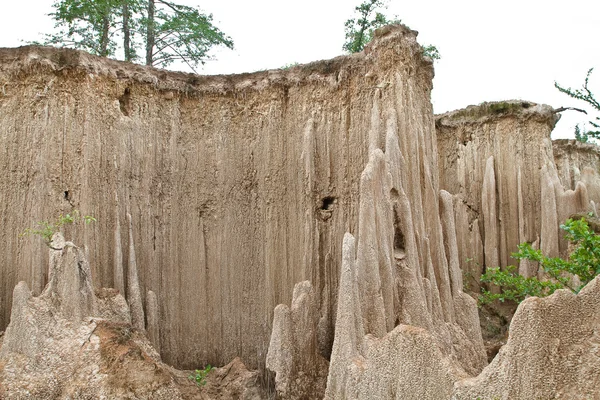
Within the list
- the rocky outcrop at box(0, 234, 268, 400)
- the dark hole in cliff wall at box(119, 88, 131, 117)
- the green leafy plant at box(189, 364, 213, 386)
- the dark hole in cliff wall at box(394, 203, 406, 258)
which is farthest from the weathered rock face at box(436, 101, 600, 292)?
the rocky outcrop at box(0, 234, 268, 400)

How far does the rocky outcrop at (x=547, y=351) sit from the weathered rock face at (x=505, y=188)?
1037 centimetres

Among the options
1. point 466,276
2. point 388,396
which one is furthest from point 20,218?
point 466,276

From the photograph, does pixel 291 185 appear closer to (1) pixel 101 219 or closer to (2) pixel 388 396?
(1) pixel 101 219

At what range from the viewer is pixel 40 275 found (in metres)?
13.4

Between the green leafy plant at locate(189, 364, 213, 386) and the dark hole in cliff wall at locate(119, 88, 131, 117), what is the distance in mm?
6040

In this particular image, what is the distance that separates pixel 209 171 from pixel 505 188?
31.1ft

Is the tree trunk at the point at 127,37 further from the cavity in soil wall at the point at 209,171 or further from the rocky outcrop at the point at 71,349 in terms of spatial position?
the rocky outcrop at the point at 71,349

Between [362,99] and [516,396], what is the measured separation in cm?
750

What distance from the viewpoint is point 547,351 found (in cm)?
902

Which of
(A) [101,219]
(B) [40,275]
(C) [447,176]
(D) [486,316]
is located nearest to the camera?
(B) [40,275]

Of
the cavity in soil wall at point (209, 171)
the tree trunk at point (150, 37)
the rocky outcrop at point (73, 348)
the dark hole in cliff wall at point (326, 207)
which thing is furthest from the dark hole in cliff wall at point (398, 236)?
the tree trunk at point (150, 37)

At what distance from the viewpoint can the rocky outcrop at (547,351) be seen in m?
8.85

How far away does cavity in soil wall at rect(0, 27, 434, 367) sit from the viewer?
1395 cm

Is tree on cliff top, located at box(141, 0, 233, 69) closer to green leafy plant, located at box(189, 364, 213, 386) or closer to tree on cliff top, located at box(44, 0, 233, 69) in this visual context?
tree on cliff top, located at box(44, 0, 233, 69)
